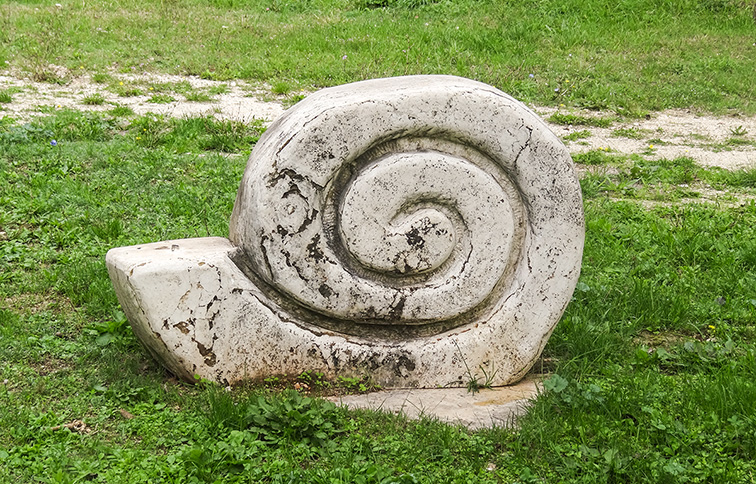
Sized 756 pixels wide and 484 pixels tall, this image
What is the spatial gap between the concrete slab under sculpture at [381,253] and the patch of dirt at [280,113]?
13.3 ft

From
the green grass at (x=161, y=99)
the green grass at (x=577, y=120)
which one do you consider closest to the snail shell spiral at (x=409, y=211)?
the green grass at (x=577, y=120)

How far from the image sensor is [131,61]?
9.42 m

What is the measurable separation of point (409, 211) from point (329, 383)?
32.3 inches

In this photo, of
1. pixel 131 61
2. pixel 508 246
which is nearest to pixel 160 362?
pixel 508 246

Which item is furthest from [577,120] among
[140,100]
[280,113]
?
[140,100]

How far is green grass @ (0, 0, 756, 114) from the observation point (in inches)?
355

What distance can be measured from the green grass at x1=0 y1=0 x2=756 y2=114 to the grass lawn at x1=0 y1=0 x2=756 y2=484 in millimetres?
47

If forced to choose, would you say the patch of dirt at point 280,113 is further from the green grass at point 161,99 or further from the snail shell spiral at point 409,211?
the snail shell spiral at point 409,211

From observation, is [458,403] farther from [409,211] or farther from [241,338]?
[241,338]

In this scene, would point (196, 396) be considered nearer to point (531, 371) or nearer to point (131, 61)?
point (531, 371)

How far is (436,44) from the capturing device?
10023 mm

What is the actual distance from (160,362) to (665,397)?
2148mm

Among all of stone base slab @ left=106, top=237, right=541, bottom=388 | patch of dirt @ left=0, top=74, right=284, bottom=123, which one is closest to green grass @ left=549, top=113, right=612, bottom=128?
patch of dirt @ left=0, top=74, right=284, bottom=123

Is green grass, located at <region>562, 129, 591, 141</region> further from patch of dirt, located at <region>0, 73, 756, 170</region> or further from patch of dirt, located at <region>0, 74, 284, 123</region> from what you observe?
patch of dirt, located at <region>0, 74, 284, 123</region>
